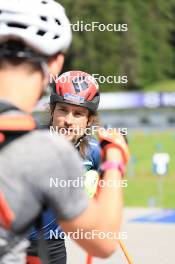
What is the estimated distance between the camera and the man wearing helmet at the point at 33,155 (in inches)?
81.0

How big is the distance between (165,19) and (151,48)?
4825 mm

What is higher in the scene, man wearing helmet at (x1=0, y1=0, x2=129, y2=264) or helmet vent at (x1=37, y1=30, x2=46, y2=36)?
helmet vent at (x1=37, y1=30, x2=46, y2=36)

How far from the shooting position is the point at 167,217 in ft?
31.3

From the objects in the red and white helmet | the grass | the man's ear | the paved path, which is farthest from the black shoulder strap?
the grass

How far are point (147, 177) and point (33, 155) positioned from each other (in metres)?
12.6

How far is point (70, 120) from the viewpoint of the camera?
441 cm

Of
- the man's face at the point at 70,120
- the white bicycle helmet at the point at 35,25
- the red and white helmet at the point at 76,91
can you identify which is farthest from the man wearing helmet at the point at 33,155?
the red and white helmet at the point at 76,91

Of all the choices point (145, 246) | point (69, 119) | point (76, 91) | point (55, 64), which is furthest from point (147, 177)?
point (55, 64)

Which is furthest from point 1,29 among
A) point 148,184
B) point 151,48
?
point 151,48

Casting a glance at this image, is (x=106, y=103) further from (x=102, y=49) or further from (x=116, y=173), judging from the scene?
(x=116, y=173)

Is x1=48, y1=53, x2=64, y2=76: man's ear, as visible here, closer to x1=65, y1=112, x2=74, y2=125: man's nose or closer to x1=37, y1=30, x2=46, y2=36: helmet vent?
x1=37, y1=30, x2=46, y2=36: helmet vent

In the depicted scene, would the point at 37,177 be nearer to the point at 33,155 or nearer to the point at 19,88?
the point at 33,155

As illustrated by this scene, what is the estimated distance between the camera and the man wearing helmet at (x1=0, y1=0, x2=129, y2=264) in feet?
6.75

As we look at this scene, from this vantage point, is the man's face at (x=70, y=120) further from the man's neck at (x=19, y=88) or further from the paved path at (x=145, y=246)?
the paved path at (x=145, y=246)
